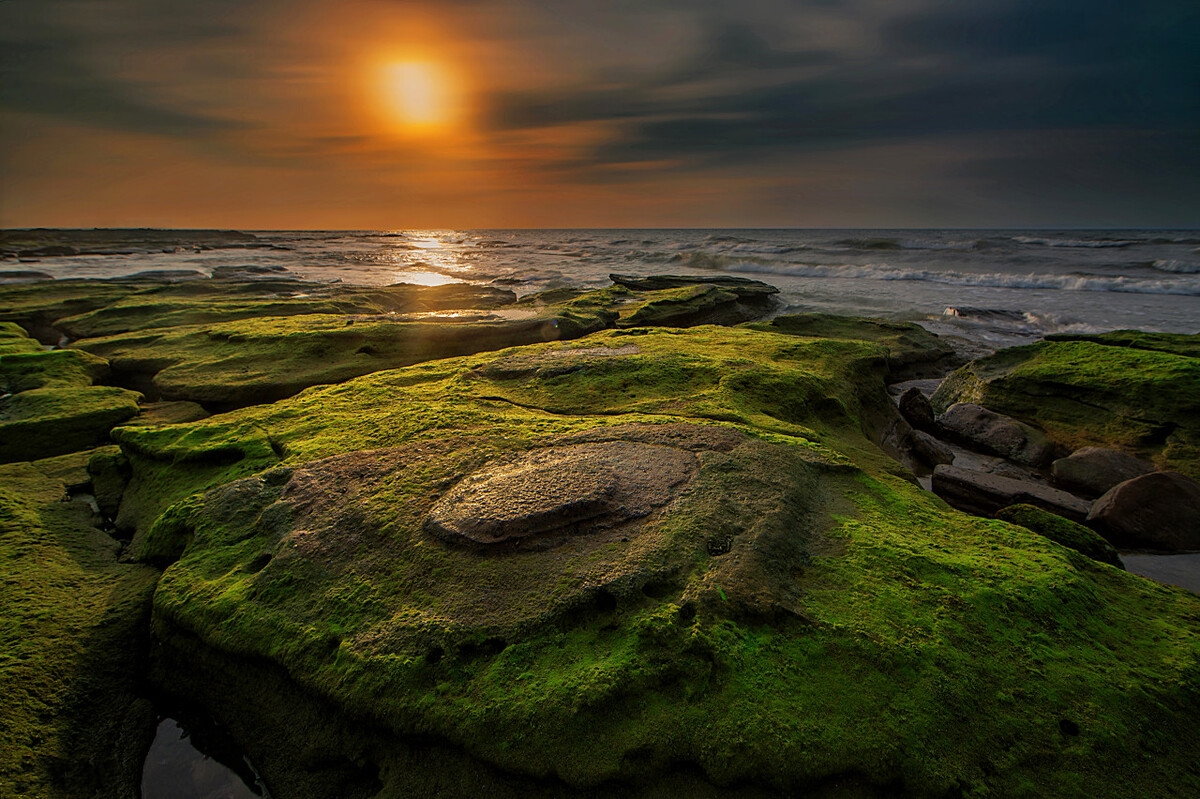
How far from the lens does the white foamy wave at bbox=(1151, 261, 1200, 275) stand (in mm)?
32625

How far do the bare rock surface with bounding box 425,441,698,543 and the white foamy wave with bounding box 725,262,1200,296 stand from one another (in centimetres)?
3325

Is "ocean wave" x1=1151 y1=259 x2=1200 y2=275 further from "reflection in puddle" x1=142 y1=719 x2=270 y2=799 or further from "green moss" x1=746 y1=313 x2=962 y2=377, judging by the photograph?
"reflection in puddle" x1=142 y1=719 x2=270 y2=799

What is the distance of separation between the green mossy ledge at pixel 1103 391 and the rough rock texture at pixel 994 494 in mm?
2345

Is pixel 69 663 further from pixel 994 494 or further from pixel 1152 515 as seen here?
pixel 1152 515

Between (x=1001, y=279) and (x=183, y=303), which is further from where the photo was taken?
(x=1001, y=279)

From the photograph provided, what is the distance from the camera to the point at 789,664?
267cm

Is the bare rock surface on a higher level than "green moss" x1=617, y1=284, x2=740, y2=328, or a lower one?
higher

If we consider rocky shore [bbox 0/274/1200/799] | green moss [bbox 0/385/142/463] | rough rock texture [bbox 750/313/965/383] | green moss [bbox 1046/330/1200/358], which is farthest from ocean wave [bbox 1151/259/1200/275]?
green moss [bbox 0/385/142/463]

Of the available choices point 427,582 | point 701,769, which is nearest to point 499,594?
point 427,582

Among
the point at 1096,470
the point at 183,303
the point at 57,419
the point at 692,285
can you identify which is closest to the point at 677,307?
the point at 692,285

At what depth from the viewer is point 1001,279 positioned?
104ft

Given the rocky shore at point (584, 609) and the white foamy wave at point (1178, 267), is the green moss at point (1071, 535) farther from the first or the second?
the white foamy wave at point (1178, 267)

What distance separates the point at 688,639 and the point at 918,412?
23.6 ft

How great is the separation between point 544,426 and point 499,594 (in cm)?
220
